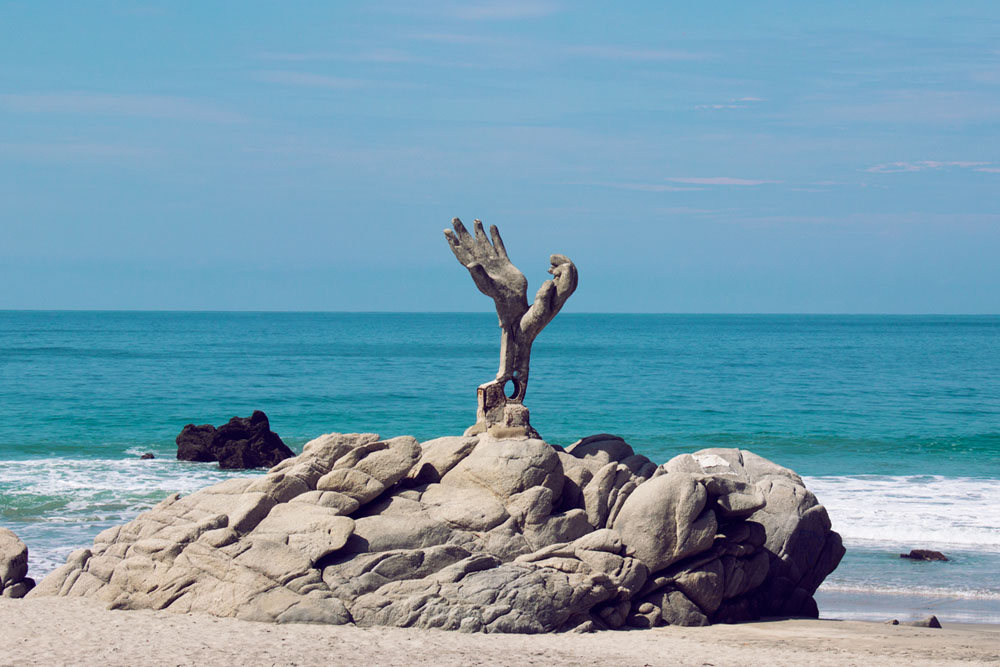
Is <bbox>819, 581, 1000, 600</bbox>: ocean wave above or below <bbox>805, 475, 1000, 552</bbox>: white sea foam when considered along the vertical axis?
below

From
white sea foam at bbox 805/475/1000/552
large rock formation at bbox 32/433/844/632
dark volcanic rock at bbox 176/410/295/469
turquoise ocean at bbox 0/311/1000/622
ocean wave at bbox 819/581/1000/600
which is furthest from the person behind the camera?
dark volcanic rock at bbox 176/410/295/469

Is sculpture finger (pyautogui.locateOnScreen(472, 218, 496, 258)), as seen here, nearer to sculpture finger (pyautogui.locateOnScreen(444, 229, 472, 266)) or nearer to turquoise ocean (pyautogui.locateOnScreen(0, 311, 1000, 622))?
sculpture finger (pyautogui.locateOnScreen(444, 229, 472, 266))

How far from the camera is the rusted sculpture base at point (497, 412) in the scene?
1513 centimetres

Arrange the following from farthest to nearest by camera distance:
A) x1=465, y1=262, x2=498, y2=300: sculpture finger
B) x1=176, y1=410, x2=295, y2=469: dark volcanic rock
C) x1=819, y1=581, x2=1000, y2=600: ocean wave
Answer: x1=176, y1=410, x2=295, y2=469: dark volcanic rock
x1=819, y1=581, x2=1000, y2=600: ocean wave
x1=465, y1=262, x2=498, y2=300: sculpture finger

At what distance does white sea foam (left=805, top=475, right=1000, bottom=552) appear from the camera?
20.2 m

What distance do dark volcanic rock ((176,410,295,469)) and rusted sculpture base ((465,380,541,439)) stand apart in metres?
14.1

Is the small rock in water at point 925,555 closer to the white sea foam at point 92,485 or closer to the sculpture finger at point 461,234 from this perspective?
the sculpture finger at point 461,234

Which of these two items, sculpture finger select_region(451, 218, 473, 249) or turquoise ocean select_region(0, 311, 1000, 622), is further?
turquoise ocean select_region(0, 311, 1000, 622)

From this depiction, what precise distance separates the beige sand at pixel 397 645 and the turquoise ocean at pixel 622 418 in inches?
118

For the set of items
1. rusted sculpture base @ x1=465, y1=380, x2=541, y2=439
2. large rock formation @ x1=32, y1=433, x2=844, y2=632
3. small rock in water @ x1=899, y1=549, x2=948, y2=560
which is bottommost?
small rock in water @ x1=899, y1=549, x2=948, y2=560

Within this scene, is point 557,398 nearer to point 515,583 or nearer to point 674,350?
point 515,583

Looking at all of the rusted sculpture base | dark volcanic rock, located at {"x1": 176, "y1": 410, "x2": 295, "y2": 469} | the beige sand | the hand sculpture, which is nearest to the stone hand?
the hand sculpture

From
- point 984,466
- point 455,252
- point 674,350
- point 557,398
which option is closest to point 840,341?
point 674,350

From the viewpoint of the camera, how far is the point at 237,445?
93.1 ft
